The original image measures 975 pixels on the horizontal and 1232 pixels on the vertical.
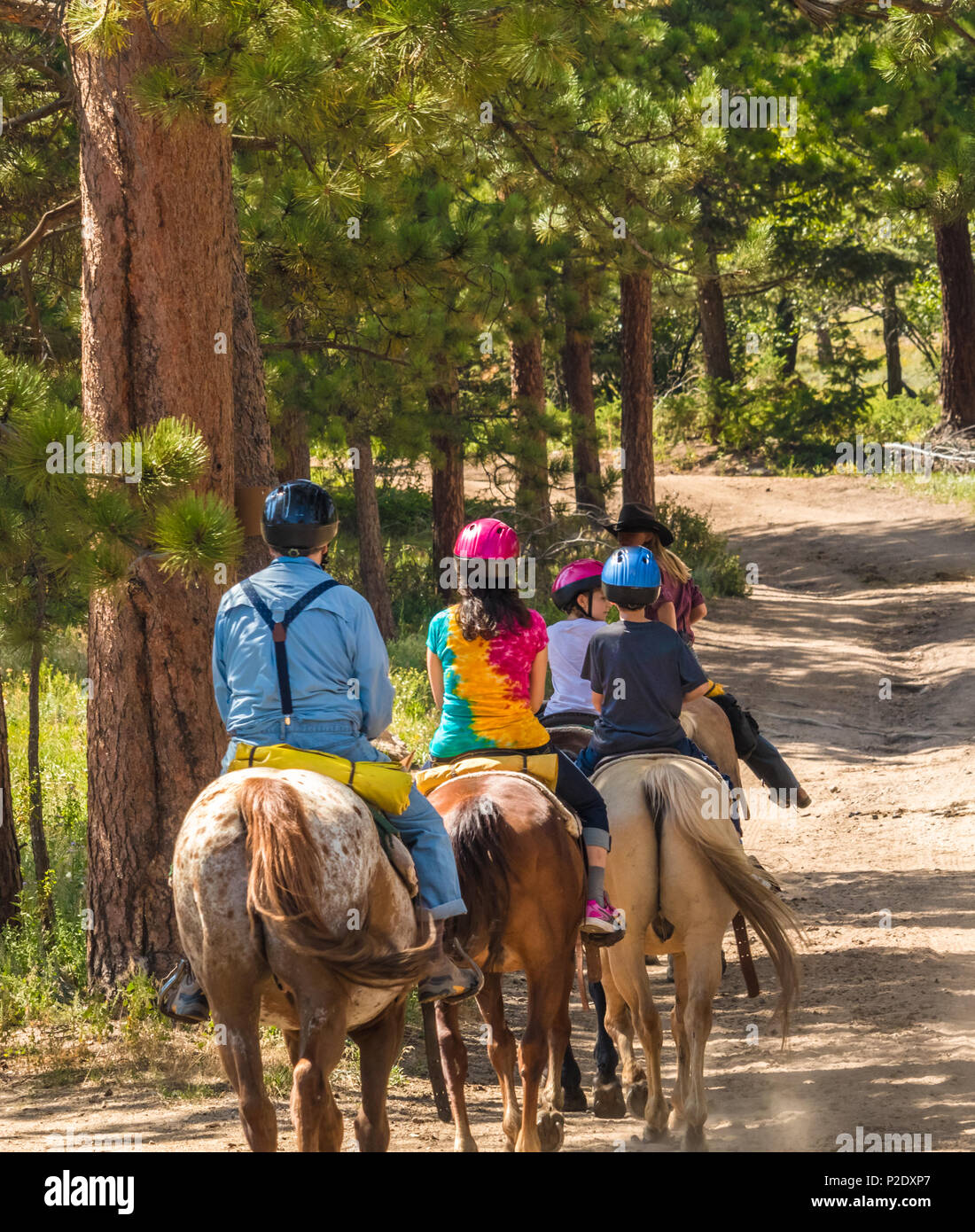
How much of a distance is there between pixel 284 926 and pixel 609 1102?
9.42ft

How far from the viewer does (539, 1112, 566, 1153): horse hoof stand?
5.58 m

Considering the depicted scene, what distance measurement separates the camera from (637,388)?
66.8 feet

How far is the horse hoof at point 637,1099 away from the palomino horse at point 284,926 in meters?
2.30

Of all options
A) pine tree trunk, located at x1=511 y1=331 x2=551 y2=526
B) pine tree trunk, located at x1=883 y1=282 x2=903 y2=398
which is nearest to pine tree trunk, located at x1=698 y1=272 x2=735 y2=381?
pine tree trunk, located at x1=883 y1=282 x2=903 y2=398

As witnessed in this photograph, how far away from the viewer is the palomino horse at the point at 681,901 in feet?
18.8

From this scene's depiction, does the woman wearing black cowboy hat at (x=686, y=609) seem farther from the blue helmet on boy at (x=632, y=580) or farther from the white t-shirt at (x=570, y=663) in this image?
the blue helmet on boy at (x=632, y=580)

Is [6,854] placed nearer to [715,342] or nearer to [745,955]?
[745,955]

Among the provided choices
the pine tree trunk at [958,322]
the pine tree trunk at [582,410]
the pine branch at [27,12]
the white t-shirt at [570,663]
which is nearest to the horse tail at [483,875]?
the white t-shirt at [570,663]

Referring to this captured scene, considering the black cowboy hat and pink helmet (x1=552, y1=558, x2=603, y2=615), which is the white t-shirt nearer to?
pink helmet (x1=552, y1=558, x2=603, y2=615)

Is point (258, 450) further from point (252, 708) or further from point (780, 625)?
point (780, 625)

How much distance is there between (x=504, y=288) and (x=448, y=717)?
22.1 ft

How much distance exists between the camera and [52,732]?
12570mm

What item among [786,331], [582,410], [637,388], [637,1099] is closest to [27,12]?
[637,1099]

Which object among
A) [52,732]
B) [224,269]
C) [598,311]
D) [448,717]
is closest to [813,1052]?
[448,717]
